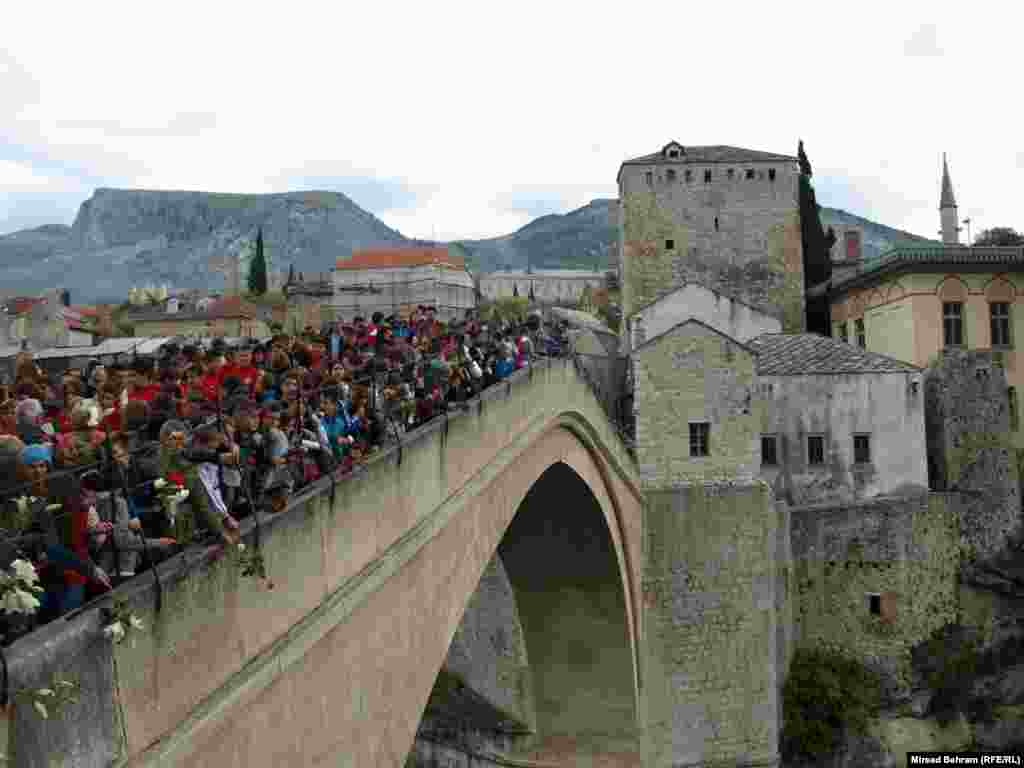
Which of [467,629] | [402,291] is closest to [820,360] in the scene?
[467,629]

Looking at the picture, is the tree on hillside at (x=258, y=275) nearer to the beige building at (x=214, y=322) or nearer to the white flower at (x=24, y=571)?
the beige building at (x=214, y=322)

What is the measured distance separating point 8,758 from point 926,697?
26.7 m

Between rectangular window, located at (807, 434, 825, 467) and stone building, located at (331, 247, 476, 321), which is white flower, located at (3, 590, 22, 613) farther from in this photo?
stone building, located at (331, 247, 476, 321)

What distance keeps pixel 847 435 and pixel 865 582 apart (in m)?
3.91

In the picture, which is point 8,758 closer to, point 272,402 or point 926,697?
point 272,402

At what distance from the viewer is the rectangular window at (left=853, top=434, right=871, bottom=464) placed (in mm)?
27078

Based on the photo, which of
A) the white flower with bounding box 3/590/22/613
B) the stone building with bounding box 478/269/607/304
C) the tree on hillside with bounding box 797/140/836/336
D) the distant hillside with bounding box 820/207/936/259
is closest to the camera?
the white flower with bounding box 3/590/22/613

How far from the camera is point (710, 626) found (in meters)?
22.7

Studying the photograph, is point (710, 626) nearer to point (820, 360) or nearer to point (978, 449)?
point (820, 360)

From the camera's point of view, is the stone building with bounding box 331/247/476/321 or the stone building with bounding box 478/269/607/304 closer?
the stone building with bounding box 331/247/476/321

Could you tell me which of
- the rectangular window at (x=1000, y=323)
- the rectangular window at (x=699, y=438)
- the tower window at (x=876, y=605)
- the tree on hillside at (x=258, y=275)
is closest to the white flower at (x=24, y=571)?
the rectangular window at (x=699, y=438)

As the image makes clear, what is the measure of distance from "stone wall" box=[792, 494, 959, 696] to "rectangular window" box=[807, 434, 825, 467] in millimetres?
1407

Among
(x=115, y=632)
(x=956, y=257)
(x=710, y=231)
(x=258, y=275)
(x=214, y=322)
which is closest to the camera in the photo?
(x=115, y=632)

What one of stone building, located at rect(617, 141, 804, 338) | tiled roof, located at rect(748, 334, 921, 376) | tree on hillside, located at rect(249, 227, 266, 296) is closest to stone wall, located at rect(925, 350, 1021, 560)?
tiled roof, located at rect(748, 334, 921, 376)
